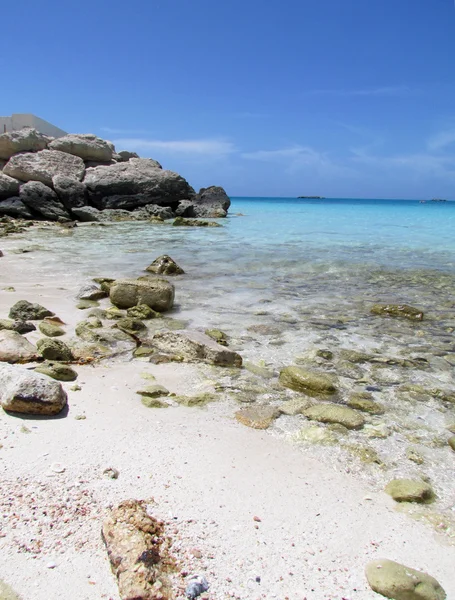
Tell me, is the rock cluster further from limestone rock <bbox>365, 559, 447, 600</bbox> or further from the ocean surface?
limestone rock <bbox>365, 559, 447, 600</bbox>

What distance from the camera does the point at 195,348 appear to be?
13.3 ft

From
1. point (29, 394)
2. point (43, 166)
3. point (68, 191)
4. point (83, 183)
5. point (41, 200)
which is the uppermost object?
point (43, 166)

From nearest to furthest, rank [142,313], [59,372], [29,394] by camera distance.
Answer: [29,394] → [59,372] → [142,313]

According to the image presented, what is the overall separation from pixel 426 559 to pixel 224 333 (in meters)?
3.21

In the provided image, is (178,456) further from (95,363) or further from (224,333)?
(224,333)

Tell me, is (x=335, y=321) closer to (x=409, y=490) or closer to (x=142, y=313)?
(x=142, y=313)

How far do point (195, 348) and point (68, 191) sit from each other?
18930 mm

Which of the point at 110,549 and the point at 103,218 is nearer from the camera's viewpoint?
the point at 110,549

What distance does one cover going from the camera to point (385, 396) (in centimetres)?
352

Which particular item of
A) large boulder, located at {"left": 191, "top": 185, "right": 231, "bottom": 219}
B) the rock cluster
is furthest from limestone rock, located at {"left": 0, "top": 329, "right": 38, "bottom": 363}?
large boulder, located at {"left": 191, "top": 185, "right": 231, "bottom": 219}

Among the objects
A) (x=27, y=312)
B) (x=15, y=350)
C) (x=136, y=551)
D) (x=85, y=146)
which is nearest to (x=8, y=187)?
(x=85, y=146)

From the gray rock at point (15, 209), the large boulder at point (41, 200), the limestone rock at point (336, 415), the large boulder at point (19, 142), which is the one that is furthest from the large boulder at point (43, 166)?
the limestone rock at point (336, 415)

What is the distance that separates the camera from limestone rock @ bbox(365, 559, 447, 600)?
5.42 ft

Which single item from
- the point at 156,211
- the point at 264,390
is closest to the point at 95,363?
the point at 264,390
